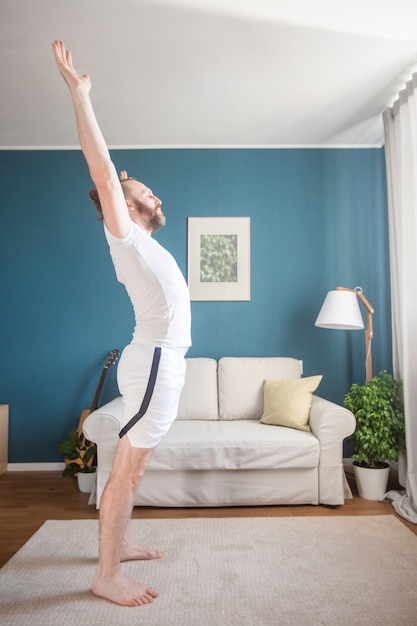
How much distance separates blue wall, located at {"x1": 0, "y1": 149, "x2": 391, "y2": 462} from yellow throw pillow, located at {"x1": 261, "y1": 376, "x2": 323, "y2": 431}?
2.01ft

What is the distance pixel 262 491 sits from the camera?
2893mm

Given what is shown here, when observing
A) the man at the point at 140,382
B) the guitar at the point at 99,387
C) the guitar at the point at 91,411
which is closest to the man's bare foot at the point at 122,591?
the man at the point at 140,382

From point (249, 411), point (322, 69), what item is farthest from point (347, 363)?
point (322, 69)

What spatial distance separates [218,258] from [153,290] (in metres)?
2.20

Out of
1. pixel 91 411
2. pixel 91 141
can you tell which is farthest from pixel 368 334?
pixel 91 141

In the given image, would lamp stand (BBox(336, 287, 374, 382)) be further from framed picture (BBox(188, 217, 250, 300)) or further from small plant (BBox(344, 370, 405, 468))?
framed picture (BBox(188, 217, 250, 300))

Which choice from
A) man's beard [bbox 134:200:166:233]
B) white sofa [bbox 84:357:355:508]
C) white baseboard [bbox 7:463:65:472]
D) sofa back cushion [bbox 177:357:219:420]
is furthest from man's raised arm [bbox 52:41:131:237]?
white baseboard [bbox 7:463:65:472]

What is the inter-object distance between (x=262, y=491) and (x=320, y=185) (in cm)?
250

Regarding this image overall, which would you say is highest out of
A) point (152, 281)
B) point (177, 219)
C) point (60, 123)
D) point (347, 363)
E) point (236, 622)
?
point (60, 123)

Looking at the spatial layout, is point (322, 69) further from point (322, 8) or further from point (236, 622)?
point (236, 622)

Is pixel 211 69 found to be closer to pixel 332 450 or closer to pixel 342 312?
pixel 342 312

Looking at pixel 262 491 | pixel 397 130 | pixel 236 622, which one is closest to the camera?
pixel 236 622

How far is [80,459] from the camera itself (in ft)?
11.4

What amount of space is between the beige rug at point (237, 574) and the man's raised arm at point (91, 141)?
141 centimetres
